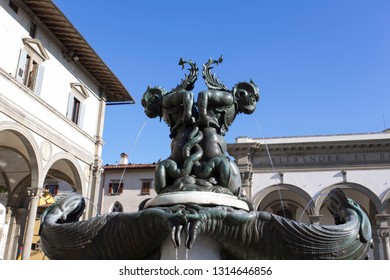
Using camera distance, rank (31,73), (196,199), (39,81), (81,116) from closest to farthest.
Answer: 1. (196,199)
2. (31,73)
3. (39,81)
4. (81,116)

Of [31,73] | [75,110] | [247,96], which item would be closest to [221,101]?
[247,96]

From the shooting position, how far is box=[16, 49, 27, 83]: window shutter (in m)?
15.8

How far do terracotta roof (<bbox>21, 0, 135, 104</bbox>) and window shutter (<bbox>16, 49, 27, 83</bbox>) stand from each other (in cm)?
219

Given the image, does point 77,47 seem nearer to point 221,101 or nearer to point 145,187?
point 145,187

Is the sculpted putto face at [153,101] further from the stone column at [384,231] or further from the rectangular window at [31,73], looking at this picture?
the stone column at [384,231]

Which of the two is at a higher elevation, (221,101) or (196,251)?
(221,101)

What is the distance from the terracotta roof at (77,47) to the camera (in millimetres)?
17078

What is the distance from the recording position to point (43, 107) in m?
17.3

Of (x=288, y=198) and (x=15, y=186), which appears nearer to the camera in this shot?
(x=15, y=186)

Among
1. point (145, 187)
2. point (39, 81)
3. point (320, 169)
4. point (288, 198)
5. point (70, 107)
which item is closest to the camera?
point (39, 81)

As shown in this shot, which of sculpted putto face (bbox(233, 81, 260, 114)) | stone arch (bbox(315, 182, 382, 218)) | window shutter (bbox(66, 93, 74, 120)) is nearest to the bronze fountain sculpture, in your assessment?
sculpted putto face (bbox(233, 81, 260, 114))

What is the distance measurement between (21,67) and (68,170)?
22.5 feet

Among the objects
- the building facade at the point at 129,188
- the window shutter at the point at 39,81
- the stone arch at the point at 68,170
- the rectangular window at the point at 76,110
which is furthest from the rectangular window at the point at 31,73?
the building facade at the point at 129,188
